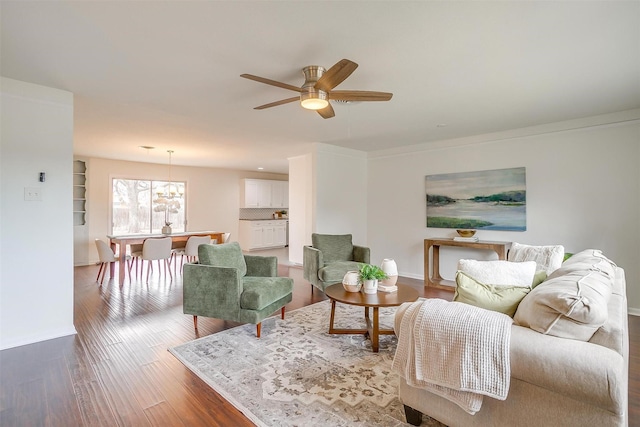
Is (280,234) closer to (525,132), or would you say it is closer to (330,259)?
(330,259)

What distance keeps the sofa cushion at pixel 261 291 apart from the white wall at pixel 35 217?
176 cm

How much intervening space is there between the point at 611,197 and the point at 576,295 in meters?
3.51

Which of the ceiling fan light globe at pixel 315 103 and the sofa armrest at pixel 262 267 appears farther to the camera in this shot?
the sofa armrest at pixel 262 267

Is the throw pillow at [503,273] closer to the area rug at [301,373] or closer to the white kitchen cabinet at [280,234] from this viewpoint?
the area rug at [301,373]

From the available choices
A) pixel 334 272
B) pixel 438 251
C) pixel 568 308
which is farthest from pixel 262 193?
pixel 568 308

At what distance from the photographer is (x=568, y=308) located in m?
1.31

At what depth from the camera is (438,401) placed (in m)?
1.59

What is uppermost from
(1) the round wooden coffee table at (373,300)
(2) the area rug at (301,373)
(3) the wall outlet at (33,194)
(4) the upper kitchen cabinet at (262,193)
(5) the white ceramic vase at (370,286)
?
(4) the upper kitchen cabinet at (262,193)

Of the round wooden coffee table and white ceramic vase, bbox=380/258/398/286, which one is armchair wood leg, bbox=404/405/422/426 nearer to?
the round wooden coffee table

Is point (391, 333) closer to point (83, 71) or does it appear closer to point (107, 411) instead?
point (107, 411)

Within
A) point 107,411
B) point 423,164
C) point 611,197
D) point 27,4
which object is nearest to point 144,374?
point 107,411

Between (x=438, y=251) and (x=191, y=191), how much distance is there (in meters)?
6.43

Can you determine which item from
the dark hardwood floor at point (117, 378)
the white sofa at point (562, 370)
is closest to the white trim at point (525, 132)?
the dark hardwood floor at point (117, 378)

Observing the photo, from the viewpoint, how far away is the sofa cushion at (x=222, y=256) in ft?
10.3
